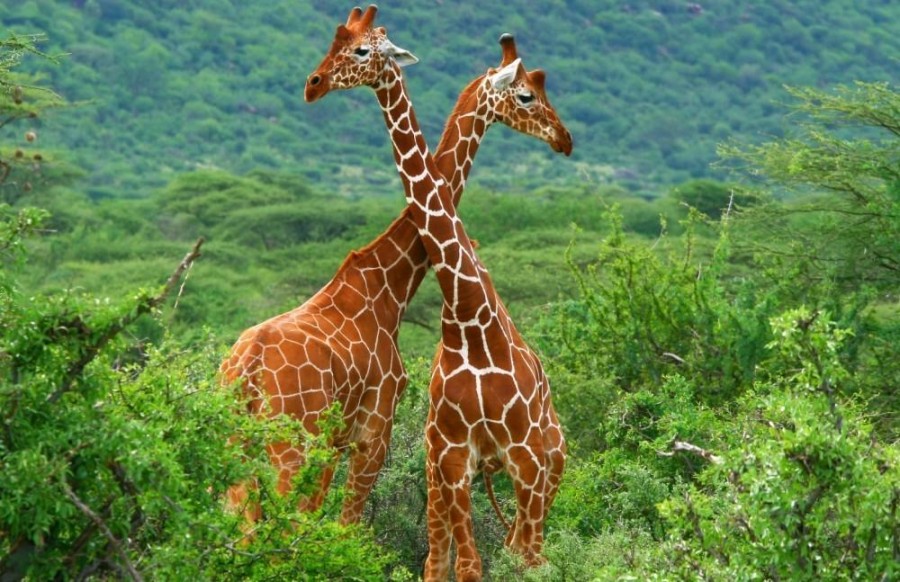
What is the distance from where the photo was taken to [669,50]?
3442 inches

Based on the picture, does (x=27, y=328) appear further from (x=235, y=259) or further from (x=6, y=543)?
(x=235, y=259)

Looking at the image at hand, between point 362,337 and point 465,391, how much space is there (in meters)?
0.73

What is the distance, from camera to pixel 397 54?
873 cm

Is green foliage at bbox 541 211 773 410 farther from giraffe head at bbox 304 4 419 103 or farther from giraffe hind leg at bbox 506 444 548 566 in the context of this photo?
giraffe head at bbox 304 4 419 103

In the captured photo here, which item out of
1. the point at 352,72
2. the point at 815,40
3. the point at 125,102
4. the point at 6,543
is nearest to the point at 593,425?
the point at 352,72

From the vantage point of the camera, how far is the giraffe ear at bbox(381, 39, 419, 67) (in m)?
8.69

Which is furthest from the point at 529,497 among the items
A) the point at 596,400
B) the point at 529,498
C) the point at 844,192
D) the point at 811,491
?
the point at 844,192

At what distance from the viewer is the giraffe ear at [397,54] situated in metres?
8.69

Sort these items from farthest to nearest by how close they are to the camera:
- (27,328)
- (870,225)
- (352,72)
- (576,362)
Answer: (870,225) < (576,362) < (352,72) < (27,328)

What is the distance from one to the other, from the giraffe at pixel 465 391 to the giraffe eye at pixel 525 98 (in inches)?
22.1

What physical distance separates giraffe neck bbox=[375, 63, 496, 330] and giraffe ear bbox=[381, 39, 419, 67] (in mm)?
49

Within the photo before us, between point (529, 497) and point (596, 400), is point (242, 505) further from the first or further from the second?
point (596, 400)

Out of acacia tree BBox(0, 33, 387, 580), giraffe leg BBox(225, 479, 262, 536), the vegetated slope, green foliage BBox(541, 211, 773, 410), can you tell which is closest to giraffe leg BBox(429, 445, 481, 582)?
giraffe leg BBox(225, 479, 262, 536)

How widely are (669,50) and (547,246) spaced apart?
53.4 metres
